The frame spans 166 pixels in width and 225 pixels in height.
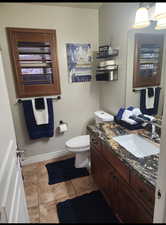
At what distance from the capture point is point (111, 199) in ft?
5.00

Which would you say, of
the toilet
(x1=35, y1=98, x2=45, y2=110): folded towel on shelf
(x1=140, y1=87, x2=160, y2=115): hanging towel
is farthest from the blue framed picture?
(x1=140, y1=87, x2=160, y2=115): hanging towel

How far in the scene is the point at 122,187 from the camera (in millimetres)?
1268

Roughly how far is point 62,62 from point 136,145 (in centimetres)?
168

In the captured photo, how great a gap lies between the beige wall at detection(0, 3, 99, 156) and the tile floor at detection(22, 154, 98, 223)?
0.51m

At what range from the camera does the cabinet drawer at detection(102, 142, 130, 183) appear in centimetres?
119

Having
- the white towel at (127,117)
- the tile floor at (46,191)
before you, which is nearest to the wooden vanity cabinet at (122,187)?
the tile floor at (46,191)

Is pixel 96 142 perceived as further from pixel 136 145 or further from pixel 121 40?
pixel 121 40

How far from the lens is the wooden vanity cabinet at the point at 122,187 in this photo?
1008 millimetres

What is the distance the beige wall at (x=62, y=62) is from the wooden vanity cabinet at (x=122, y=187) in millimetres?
967

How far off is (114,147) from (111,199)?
0.60 meters

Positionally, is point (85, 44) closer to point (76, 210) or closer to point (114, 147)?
point (114, 147)

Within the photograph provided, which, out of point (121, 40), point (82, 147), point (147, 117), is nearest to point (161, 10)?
point (121, 40)

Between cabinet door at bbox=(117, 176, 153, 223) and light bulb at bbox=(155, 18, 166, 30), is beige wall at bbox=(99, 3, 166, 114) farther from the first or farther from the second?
cabinet door at bbox=(117, 176, 153, 223)

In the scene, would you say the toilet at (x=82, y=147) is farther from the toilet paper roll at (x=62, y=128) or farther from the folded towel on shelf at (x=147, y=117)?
the folded towel on shelf at (x=147, y=117)
